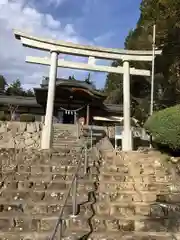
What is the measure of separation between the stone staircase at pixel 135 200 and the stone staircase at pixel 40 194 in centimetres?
28

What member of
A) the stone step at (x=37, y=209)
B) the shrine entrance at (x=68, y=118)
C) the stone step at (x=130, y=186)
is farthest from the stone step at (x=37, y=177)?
the shrine entrance at (x=68, y=118)

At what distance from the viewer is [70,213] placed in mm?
5902

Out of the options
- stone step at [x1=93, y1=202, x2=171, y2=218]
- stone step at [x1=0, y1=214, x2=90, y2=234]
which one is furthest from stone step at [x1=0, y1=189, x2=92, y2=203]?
stone step at [x1=0, y1=214, x2=90, y2=234]

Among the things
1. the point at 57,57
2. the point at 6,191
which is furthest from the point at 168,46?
the point at 6,191

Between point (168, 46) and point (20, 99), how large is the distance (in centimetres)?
1347

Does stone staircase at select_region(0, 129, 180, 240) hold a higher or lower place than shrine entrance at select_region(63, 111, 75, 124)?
lower

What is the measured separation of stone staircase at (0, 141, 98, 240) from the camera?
545 cm

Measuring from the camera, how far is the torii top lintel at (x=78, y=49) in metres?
12.9

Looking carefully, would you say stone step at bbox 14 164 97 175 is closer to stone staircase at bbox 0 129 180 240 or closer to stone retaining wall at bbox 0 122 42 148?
stone staircase at bbox 0 129 180 240

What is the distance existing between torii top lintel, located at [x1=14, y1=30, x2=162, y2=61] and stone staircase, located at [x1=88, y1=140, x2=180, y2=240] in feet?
18.1

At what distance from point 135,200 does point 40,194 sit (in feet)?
6.85

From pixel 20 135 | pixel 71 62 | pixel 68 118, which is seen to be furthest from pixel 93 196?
pixel 68 118

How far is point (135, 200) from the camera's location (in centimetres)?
675

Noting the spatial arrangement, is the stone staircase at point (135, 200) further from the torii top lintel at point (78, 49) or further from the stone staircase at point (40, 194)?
the torii top lintel at point (78, 49)
